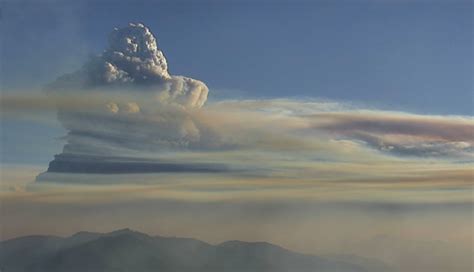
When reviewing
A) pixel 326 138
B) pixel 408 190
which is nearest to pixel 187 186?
pixel 326 138

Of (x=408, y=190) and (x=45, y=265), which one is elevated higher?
(x=408, y=190)

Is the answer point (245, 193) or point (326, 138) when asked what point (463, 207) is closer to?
point (326, 138)

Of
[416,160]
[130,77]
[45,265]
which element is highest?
[130,77]

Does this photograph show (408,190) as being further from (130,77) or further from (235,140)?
(130,77)

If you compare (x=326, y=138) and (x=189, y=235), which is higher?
(x=326, y=138)

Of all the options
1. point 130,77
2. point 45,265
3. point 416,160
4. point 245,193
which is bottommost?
point 45,265

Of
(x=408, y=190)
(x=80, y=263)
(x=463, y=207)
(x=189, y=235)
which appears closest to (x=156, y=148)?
(x=189, y=235)
